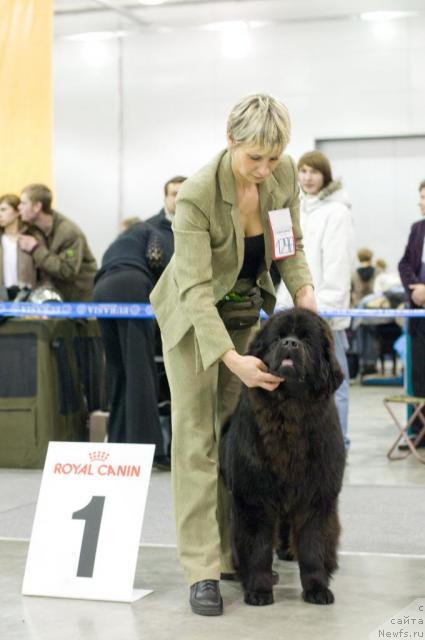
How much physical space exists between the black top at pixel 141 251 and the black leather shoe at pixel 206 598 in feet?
8.90

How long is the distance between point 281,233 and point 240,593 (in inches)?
45.5

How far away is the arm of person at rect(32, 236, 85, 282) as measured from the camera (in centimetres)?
631

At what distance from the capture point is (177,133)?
47.5ft

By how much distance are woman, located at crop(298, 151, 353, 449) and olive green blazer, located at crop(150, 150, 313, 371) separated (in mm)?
2528

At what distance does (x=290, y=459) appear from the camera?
9.62ft

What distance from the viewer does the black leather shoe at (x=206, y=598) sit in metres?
2.97

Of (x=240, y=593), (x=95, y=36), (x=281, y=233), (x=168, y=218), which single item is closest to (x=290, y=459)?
(x=240, y=593)

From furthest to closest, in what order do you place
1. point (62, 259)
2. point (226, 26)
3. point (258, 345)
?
point (226, 26) < point (62, 259) < point (258, 345)

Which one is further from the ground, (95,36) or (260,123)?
(95,36)

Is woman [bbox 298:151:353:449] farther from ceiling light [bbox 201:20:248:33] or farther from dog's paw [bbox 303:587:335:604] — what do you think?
ceiling light [bbox 201:20:248:33]

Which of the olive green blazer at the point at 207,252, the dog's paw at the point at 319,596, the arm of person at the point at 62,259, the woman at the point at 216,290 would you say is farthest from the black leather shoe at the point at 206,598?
the arm of person at the point at 62,259

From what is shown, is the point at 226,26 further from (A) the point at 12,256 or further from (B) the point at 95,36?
(A) the point at 12,256

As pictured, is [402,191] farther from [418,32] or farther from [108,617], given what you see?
[108,617]

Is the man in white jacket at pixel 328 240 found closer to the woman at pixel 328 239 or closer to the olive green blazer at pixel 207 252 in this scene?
the woman at pixel 328 239
